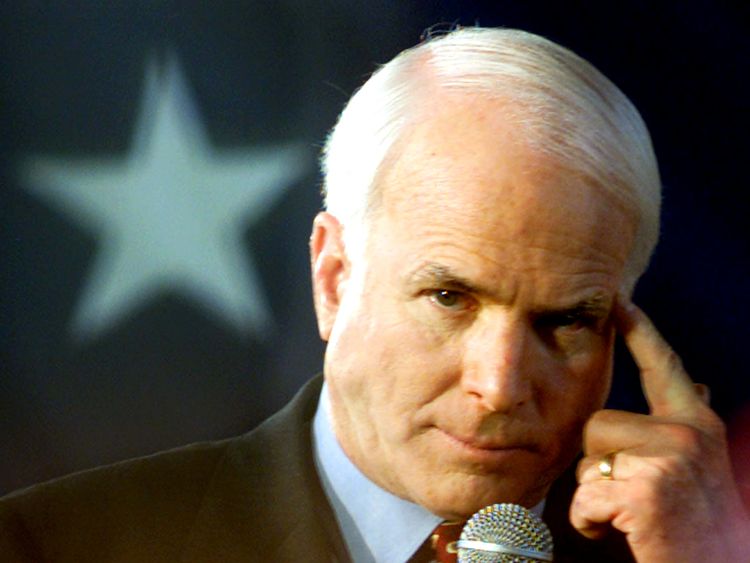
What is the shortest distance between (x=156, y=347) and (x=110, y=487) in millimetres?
269

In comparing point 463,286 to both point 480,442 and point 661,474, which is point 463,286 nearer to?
point 480,442

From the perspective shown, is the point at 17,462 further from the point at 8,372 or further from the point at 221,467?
the point at 221,467

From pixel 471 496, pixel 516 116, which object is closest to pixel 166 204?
pixel 516 116

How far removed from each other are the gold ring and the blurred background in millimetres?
248

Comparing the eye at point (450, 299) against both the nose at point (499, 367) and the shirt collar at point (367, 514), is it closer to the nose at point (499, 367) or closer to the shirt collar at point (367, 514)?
the nose at point (499, 367)

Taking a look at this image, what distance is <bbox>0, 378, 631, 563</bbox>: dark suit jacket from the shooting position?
7.16 ft

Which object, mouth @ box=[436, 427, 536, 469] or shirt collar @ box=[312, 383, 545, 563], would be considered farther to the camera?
shirt collar @ box=[312, 383, 545, 563]

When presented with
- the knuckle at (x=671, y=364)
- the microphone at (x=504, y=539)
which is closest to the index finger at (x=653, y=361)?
the knuckle at (x=671, y=364)

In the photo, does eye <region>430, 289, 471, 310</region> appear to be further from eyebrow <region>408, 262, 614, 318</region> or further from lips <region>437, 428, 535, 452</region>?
lips <region>437, 428, 535, 452</region>

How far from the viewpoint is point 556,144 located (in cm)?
204

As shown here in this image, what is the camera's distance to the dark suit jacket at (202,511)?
7.16 feet

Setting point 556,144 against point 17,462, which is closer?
point 556,144

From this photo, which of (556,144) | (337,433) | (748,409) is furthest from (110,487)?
(748,409)

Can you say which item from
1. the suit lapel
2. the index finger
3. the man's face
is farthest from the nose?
the suit lapel
